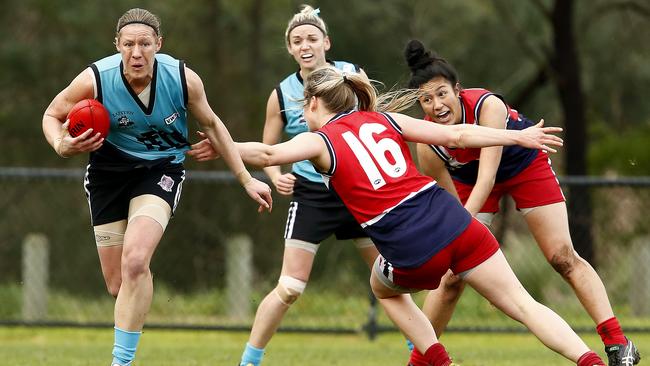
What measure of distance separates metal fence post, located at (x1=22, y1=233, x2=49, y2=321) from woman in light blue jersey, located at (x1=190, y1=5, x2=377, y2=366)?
5170 mm

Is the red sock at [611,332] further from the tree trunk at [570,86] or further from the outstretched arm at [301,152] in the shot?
the tree trunk at [570,86]

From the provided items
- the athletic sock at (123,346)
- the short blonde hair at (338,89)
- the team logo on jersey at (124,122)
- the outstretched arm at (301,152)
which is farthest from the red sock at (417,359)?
the team logo on jersey at (124,122)

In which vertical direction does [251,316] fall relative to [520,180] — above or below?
below

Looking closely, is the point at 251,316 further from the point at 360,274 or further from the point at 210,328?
the point at 360,274

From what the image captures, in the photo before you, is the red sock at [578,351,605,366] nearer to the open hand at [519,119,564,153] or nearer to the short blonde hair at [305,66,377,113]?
the open hand at [519,119,564,153]

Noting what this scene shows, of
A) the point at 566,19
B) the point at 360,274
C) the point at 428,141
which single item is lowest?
the point at 360,274

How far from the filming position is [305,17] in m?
6.98

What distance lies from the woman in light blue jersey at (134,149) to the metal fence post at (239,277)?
5.03m

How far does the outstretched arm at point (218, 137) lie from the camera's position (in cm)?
581

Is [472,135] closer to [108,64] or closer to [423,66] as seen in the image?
[423,66]

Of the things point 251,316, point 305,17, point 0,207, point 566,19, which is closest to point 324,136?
point 305,17

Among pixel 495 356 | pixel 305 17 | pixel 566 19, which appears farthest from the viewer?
pixel 566 19

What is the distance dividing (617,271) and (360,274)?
9.07 feet

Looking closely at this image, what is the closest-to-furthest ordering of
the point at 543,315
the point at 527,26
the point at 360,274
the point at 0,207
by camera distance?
the point at 543,315
the point at 360,274
the point at 0,207
the point at 527,26
